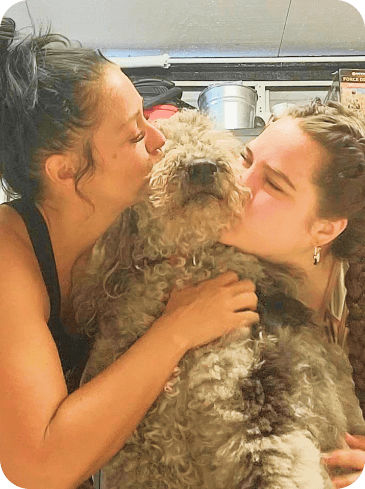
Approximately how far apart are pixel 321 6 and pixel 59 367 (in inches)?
32.1

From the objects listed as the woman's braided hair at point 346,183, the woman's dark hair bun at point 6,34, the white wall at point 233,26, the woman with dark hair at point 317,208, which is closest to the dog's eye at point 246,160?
the woman with dark hair at point 317,208

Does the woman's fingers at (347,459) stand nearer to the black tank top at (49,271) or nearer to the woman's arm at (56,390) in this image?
the woman's arm at (56,390)

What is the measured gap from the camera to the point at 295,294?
99 cm

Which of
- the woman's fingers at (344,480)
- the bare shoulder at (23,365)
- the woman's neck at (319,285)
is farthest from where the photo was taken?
the woman's neck at (319,285)

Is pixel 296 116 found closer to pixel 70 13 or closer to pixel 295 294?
pixel 295 294

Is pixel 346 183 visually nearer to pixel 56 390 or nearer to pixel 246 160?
pixel 246 160

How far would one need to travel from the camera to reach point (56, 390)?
768mm

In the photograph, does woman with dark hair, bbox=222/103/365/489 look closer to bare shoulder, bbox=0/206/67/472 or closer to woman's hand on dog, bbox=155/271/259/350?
woman's hand on dog, bbox=155/271/259/350

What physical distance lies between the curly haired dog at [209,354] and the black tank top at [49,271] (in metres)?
0.03

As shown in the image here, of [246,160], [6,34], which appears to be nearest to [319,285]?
[246,160]

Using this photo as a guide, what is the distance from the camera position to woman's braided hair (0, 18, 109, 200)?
31.8 inches

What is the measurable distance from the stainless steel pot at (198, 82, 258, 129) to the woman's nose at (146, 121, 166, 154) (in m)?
0.13

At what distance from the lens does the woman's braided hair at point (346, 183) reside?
0.90 metres

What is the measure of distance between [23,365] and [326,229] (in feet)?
1.80
